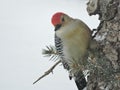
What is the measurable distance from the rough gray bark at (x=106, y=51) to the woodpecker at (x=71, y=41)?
0.02m

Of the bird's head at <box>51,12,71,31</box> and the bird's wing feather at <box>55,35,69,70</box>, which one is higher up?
the bird's head at <box>51,12,71,31</box>

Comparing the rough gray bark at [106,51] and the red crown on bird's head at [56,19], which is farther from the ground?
the red crown on bird's head at [56,19]

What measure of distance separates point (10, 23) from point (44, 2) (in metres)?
0.22

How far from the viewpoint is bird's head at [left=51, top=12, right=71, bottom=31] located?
2.18ft

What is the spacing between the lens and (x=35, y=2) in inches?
69.9

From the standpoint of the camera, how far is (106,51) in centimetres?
63

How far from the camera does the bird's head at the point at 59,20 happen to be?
26.2 inches

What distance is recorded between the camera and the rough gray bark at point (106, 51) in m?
0.58

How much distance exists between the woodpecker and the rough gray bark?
0.02 m

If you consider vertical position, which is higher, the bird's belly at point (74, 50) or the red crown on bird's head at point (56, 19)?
the red crown on bird's head at point (56, 19)

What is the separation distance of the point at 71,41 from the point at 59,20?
4cm

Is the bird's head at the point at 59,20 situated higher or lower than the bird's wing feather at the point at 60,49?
higher

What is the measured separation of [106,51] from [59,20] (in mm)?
99

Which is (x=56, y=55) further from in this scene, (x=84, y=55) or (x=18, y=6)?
(x=18, y=6)
